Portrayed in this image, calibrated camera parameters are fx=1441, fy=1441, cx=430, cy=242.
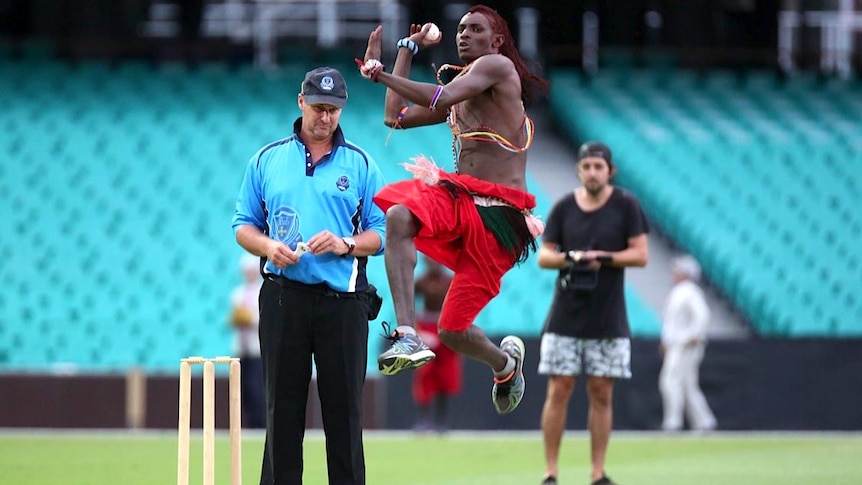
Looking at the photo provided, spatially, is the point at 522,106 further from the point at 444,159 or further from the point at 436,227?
the point at 444,159

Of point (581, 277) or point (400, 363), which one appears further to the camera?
point (581, 277)

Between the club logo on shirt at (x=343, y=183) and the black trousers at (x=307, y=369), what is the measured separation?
524 mm

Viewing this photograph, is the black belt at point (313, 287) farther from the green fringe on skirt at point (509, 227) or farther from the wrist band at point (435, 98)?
the wrist band at point (435, 98)

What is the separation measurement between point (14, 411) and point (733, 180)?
10.7 meters

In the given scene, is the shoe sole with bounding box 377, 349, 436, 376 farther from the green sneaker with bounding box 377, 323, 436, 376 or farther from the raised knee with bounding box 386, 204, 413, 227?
the raised knee with bounding box 386, 204, 413, 227

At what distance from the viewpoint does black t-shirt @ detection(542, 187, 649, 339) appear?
10.2 m

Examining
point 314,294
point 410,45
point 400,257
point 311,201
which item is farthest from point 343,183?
point 410,45

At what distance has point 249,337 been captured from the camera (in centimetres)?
1588

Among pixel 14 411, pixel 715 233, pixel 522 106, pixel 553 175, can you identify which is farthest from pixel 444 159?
pixel 522 106

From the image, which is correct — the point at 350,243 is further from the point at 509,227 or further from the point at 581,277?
the point at 581,277

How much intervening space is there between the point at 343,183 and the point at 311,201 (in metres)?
0.19

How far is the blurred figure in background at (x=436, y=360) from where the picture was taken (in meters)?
15.5

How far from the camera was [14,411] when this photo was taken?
55.1 ft

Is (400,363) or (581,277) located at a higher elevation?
(581,277)
